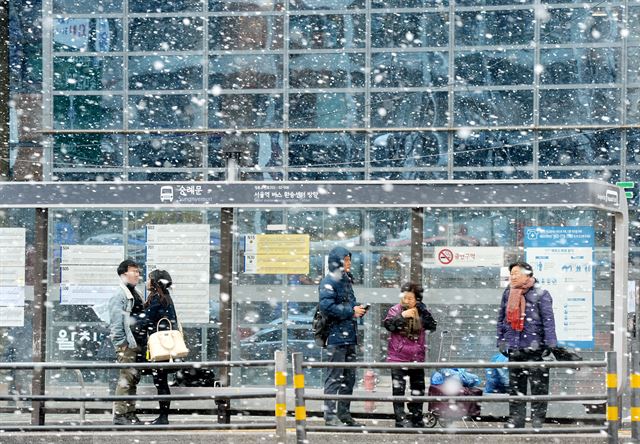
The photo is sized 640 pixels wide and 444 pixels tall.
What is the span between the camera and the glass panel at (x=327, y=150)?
20.7 m

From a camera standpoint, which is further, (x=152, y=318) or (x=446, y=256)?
(x=446, y=256)

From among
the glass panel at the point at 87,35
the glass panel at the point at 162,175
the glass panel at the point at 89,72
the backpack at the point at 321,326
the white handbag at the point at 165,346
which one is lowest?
the white handbag at the point at 165,346

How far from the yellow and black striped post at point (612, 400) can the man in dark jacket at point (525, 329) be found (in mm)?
1350

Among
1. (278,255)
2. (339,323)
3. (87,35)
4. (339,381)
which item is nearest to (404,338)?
(339,323)

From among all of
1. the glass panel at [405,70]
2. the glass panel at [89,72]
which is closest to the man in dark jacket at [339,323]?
the glass panel at [405,70]

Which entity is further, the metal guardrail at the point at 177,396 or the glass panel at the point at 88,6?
the glass panel at the point at 88,6

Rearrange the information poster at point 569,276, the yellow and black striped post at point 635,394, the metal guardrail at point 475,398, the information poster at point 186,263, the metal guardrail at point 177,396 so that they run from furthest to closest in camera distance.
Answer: the information poster at point 186,263
the information poster at point 569,276
the metal guardrail at point 177,396
the metal guardrail at point 475,398
the yellow and black striped post at point 635,394

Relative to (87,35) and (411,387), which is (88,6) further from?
(411,387)

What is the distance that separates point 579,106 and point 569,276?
7.56m

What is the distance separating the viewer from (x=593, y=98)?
65.7 ft

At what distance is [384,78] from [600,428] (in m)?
10.9

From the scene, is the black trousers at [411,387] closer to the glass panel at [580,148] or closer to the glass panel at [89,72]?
the glass panel at [580,148]

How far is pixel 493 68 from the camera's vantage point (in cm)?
2031

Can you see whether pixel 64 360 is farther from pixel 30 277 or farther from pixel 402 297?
pixel 402 297
